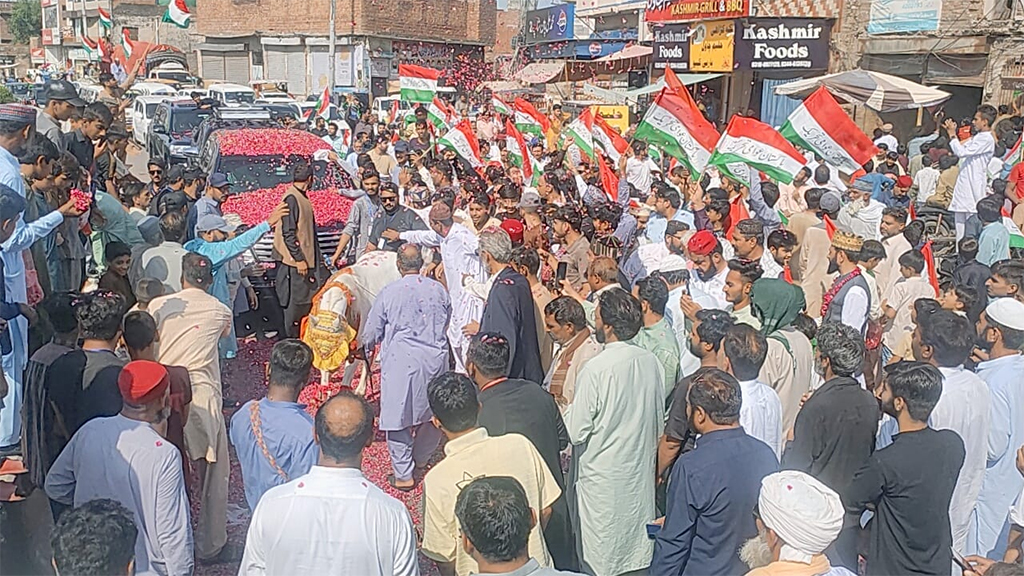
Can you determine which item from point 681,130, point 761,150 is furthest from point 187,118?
point 761,150

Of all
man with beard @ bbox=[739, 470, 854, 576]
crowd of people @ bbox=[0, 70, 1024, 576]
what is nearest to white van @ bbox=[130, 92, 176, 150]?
crowd of people @ bbox=[0, 70, 1024, 576]

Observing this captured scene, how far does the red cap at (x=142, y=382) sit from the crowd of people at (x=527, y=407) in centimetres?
1

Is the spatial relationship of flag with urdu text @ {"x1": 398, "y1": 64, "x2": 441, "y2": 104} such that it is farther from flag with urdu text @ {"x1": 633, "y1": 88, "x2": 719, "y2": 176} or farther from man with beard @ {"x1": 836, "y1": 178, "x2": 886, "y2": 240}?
man with beard @ {"x1": 836, "y1": 178, "x2": 886, "y2": 240}

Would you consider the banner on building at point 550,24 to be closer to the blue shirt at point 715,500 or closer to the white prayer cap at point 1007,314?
the white prayer cap at point 1007,314

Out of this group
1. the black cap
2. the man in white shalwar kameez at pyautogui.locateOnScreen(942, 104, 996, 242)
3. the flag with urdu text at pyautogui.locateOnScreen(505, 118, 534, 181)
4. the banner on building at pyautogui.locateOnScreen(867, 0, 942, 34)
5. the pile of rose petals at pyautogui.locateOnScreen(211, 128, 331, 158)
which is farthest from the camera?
the banner on building at pyautogui.locateOnScreen(867, 0, 942, 34)

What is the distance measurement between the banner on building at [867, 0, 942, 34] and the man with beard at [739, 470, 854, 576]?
17.8 m

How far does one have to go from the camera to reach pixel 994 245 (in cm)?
809

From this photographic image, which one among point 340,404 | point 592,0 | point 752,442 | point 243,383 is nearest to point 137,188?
point 243,383

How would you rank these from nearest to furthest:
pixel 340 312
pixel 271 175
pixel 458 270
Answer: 1. pixel 340 312
2. pixel 458 270
3. pixel 271 175

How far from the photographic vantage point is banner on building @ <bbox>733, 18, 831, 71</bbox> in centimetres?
2088

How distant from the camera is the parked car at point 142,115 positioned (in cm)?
2374

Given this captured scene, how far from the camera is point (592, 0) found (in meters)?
42.8

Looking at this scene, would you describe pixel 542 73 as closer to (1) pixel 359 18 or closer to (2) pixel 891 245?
(1) pixel 359 18

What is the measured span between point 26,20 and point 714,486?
83.6 m
